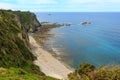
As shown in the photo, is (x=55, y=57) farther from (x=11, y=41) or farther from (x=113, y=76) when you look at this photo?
(x=113, y=76)

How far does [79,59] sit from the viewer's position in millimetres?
74000

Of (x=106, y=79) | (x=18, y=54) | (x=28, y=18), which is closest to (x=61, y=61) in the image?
(x=18, y=54)

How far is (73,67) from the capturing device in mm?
65062

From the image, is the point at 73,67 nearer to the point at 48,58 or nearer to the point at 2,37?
the point at 48,58

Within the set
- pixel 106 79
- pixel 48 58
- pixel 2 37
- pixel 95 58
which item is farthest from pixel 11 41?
pixel 106 79

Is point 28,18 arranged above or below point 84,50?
above

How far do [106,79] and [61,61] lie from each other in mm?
48370

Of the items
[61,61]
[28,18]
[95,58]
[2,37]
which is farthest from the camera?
[28,18]

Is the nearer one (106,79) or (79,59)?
(106,79)

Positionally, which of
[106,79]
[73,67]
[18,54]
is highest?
[106,79]

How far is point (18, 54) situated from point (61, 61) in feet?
65.7

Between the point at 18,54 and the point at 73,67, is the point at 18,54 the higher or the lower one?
the higher one

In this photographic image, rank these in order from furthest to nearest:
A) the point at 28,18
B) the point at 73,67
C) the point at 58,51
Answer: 1. the point at 28,18
2. the point at 58,51
3. the point at 73,67

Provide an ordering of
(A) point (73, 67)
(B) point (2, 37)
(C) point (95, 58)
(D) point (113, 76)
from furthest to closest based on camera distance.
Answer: (C) point (95, 58) → (A) point (73, 67) → (B) point (2, 37) → (D) point (113, 76)
